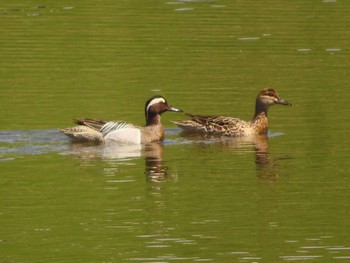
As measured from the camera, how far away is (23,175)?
23766mm

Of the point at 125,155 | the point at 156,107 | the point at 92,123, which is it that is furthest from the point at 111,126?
the point at 156,107

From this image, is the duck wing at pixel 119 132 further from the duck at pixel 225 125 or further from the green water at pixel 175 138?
the duck at pixel 225 125

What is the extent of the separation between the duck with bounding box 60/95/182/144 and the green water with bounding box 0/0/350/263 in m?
0.31

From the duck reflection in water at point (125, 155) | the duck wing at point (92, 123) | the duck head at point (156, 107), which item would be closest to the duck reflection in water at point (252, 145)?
the duck head at point (156, 107)

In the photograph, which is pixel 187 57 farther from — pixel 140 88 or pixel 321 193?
pixel 321 193

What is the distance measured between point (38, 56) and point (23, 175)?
1236 cm

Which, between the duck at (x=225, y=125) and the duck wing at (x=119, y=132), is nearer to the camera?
the duck wing at (x=119, y=132)

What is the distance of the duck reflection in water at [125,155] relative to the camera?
2417 centimetres

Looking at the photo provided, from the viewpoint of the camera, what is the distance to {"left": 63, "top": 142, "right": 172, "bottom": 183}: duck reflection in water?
24.2 metres

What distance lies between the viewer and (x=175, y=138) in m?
28.4

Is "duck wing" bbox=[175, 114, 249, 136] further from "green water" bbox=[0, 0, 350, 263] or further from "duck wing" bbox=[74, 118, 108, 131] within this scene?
"duck wing" bbox=[74, 118, 108, 131]

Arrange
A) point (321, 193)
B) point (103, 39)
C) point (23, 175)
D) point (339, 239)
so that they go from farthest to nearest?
point (103, 39)
point (23, 175)
point (321, 193)
point (339, 239)

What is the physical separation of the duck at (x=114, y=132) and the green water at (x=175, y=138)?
0.31 meters

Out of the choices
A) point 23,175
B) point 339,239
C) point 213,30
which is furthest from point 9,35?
point 339,239
